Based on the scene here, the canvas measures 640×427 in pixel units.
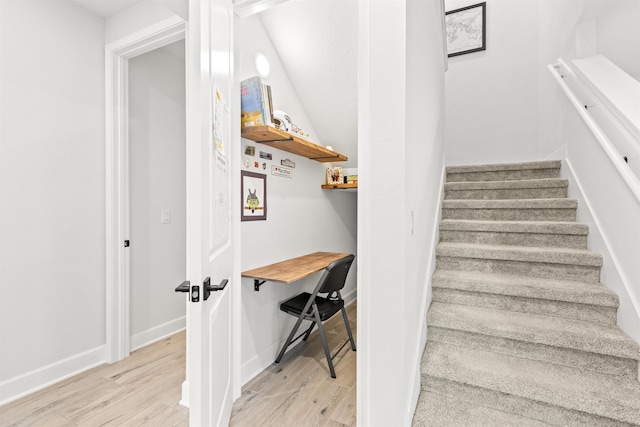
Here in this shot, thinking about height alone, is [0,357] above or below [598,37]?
below

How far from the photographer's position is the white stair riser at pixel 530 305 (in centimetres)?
163

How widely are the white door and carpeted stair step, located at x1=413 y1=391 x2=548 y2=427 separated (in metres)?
0.96

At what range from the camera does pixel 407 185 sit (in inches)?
49.3

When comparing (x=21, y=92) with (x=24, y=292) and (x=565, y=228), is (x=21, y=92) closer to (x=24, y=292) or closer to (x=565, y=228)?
(x=24, y=292)

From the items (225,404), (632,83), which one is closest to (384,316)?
(225,404)

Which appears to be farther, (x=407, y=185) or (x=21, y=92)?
(x=21, y=92)

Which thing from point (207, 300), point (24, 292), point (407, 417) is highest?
point (207, 300)

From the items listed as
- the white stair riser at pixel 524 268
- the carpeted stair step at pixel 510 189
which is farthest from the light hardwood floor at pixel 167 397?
the carpeted stair step at pixel 510 189

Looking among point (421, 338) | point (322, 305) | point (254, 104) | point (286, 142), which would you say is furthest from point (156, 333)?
point (421, 338)

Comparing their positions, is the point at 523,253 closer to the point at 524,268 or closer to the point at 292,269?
the point at 524,268

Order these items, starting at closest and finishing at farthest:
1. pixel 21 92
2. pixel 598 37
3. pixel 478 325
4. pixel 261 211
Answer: pixel 478 325 → pixel 21 92 → pixel 261 211 → pixel 598 37

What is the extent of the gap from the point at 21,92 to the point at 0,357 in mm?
1616

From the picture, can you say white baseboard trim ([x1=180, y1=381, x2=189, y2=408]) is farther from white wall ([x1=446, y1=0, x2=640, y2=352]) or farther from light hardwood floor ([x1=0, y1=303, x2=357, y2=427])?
white wall ([x1=446, y1=0, x2=640, y2=352])

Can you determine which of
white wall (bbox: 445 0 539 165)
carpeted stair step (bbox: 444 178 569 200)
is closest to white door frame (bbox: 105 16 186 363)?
carpeted stair step (bbox: 444 178 569 200)
